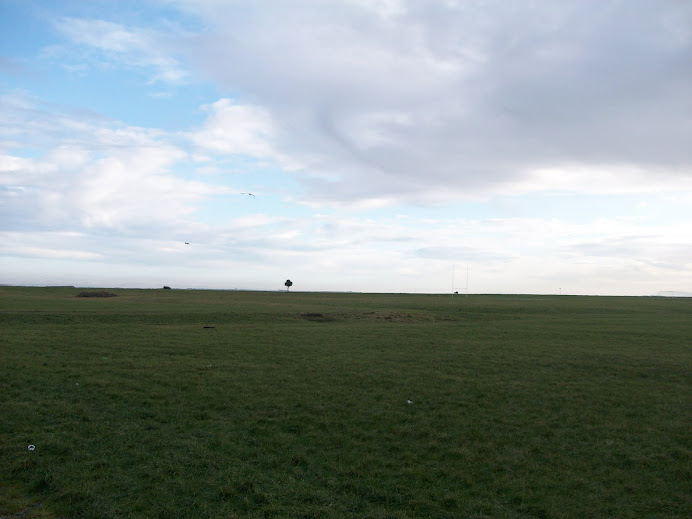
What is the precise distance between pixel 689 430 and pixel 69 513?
14.7 metres

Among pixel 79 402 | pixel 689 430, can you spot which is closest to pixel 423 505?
pixel 689 430

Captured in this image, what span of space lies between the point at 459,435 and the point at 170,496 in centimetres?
703

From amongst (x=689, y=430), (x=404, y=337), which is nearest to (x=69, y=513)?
(x=689, y=430)

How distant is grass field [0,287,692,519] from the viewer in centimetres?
859

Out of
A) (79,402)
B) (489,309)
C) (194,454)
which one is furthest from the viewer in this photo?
(489,309)

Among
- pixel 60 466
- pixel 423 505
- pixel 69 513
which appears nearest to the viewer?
pixel 69 513

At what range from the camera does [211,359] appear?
831 inches

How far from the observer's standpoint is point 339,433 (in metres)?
11.8

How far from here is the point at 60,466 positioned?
9609mm

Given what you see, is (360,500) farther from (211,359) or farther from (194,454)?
(211,359)

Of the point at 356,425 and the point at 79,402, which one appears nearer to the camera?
the point at 356,425

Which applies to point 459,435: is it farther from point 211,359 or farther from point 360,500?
point 211,359

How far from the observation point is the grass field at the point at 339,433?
8.59m

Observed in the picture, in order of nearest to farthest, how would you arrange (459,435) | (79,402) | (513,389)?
(459,435), (79,402), (513,389)
